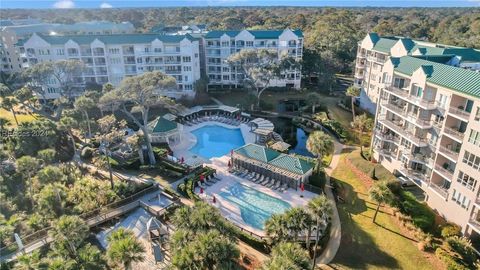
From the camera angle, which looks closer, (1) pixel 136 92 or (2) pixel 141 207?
(2) pixel 141 207

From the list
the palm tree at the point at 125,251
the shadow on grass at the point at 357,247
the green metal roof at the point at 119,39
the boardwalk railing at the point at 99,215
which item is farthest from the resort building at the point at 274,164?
the green metal roof at the point at 119,39

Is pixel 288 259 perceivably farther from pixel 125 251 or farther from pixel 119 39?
pixel 119 39

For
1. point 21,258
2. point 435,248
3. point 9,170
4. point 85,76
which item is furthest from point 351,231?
point 85,76

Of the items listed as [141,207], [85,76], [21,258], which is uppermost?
[85,76]

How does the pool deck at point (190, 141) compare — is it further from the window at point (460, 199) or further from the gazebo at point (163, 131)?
the window at point (460, 199)

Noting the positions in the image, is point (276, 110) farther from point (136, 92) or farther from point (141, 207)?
point (141, 207)

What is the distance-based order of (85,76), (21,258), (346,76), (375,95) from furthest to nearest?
(346,76) → (85,76) → (375,95) → (21,258)

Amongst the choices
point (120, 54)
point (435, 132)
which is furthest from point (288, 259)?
point (120, 54)
